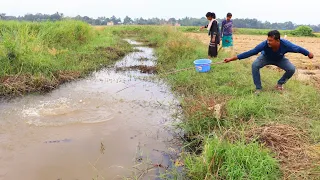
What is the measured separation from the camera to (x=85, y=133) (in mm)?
3967

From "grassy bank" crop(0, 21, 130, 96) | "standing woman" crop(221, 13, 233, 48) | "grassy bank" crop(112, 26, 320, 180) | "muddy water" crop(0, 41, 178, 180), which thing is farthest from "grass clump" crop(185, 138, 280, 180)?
Answer: "standing woman" crop(221, 13, 233, 48)

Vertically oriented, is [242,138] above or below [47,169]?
above

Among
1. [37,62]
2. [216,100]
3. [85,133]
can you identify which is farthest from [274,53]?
[37,62]

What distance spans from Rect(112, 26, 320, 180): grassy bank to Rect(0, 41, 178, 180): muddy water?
53cm

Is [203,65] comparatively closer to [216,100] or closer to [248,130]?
[216,100]

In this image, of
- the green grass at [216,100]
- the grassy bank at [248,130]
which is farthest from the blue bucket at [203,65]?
the grassy bank at [248,130]

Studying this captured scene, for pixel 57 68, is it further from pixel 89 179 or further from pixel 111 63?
pixel 89 179

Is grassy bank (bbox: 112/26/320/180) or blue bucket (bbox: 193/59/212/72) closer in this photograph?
grassy bank (bbox: 112/26/320/180)

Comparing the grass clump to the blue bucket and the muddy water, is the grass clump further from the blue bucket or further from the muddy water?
the blue bucket

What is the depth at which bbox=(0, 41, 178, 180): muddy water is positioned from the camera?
10.2 feet

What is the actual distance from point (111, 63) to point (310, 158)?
7.46 m

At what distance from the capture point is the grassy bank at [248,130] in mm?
2648

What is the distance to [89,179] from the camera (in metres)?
2.90

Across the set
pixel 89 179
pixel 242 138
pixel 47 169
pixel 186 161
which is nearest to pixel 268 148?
pixel 242 138
